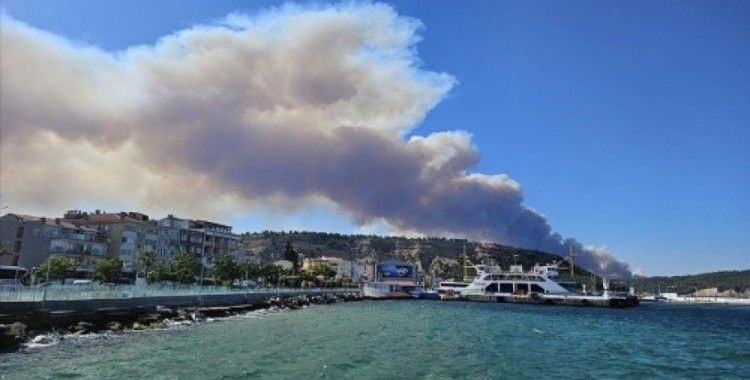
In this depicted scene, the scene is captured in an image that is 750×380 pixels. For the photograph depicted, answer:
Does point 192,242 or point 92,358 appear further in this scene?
point 192,242

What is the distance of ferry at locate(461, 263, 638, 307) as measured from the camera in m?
168

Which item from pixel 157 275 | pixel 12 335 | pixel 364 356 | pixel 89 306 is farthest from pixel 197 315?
pixel 157 275

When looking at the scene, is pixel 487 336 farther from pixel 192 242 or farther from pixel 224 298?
pixel 192 242

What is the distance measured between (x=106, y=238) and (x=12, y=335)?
107138 mm

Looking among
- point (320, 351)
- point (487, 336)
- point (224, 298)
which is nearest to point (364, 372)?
point (320, 351)

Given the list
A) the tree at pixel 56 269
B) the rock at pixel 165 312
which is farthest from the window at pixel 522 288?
the rock at pixel 165 312

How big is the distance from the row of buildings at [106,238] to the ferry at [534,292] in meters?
84.2

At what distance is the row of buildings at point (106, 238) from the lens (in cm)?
11894

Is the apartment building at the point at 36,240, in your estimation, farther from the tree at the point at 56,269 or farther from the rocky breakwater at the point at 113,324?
the rocky breakwater at the point at 113,324

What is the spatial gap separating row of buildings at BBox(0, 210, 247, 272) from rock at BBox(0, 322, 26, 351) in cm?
8255

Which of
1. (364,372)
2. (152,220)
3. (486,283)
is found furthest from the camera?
(486,283)

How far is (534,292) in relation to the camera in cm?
18125

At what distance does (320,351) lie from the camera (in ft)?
139

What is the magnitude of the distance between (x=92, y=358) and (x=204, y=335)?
1671 centimetres
